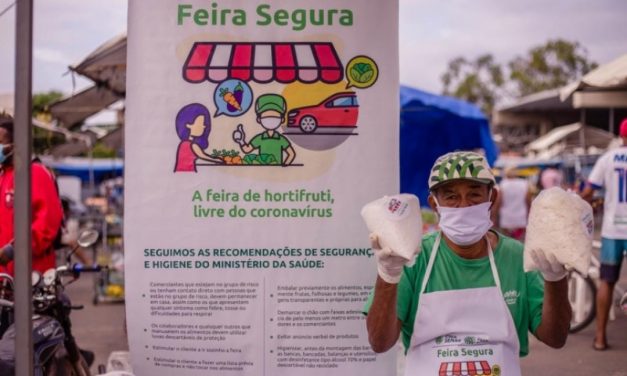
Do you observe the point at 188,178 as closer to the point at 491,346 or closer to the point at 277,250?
the point at 277,250

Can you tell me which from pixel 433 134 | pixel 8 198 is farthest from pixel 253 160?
pixel 433 134

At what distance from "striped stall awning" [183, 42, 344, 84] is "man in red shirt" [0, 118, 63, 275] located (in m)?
1.84

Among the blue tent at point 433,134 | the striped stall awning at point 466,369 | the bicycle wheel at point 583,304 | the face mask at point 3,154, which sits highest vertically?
the blue tent at point 433,134

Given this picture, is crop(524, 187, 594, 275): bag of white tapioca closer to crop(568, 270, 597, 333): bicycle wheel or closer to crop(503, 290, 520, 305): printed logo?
crop(503, 290, 520, 305): printed logo

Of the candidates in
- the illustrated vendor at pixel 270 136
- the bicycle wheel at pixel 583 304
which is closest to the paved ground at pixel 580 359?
the bicycle wheel at pixel 583 304

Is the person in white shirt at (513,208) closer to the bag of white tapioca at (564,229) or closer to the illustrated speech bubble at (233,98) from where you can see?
the illustrated speech bubble at (233,98)

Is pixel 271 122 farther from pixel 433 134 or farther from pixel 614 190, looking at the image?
pixel 433 134

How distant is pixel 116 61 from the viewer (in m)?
6.31

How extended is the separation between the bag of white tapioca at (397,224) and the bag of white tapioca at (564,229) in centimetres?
36

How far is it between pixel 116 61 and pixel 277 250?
349 cm

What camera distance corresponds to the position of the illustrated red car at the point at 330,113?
3297 mm

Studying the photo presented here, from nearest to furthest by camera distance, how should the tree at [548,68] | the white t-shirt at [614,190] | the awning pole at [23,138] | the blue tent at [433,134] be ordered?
the awning pole at [23,138] < the white t-shirt at [614,190] < the blue tent at [433,134] < the tree at [548,68]

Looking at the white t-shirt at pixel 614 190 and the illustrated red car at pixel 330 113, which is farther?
the white t-shirt at pixel 614 190

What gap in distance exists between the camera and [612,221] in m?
7.14
